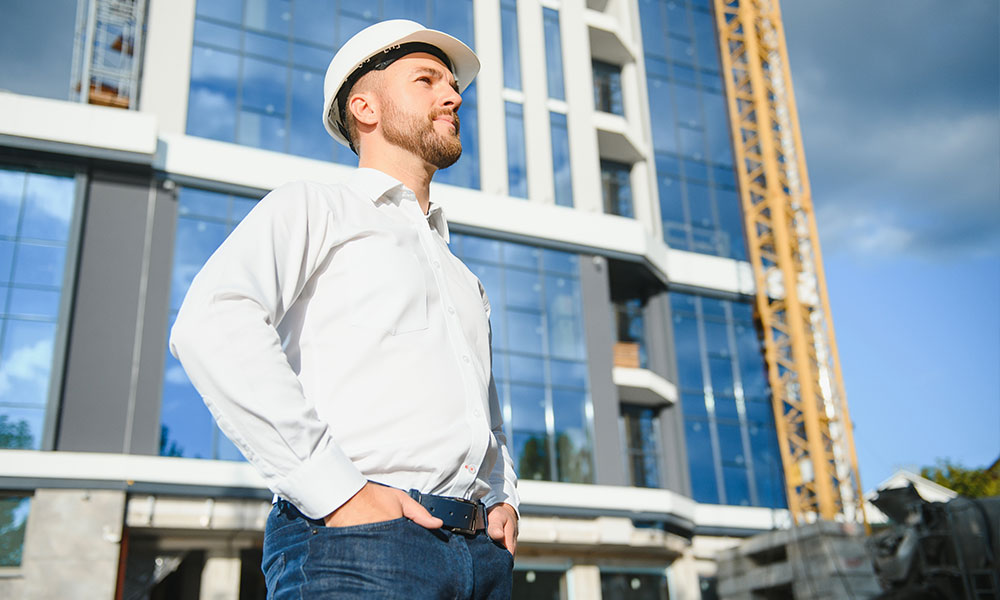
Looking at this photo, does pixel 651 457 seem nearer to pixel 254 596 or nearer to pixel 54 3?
pixel 254 596

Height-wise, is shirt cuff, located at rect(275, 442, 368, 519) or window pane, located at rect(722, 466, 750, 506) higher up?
window pane, located at rect(722, 466, 750, 506)

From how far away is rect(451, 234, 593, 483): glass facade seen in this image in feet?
74.2

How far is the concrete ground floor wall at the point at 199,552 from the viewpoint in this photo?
1783cm

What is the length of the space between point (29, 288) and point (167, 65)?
583 centimetres

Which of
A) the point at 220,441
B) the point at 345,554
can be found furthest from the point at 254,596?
the point at 345,554

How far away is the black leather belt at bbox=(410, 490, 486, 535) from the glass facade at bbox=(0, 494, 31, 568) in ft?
60.1

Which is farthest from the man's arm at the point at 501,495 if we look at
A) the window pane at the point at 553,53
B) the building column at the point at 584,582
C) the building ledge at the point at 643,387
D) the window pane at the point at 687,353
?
the window pane at the point at 553,53

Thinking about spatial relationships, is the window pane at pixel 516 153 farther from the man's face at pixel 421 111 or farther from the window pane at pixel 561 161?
the man's face at pixel 421 111

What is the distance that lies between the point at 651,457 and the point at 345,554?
25040 millimetres

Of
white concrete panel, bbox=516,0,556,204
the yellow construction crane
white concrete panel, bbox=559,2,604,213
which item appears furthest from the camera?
the yellow construction crane

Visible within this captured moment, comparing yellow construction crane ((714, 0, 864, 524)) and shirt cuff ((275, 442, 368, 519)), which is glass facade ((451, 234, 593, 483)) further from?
shirt cuff ((275, 442, 368, 519))

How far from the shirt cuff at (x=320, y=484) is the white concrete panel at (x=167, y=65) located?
20.6 m

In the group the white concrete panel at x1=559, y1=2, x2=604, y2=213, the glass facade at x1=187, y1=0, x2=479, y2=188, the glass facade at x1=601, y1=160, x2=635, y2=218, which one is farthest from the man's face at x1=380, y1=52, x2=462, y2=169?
the glass facade at x1=601, y1=160, x2=635, y2=218

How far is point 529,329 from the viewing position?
23625 millimetres
